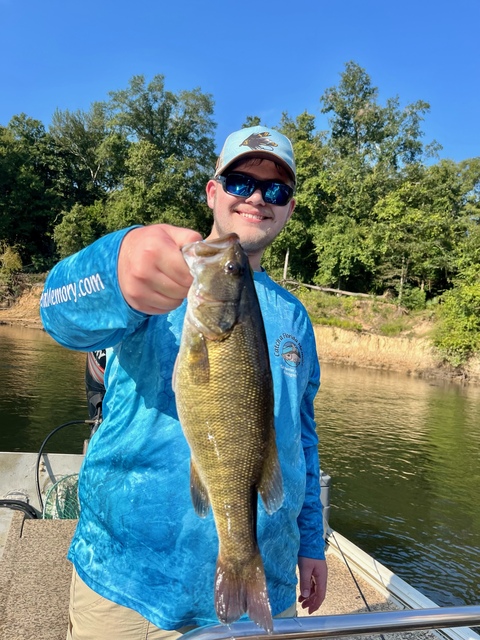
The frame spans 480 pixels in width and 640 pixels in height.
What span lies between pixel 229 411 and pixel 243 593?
1.81 ft

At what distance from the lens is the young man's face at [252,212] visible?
218 cm

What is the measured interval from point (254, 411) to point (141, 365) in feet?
1.65

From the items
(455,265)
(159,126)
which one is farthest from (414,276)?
(159,126)

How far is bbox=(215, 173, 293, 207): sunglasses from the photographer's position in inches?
86.4

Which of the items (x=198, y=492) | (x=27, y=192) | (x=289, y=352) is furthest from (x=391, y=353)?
(x=27, y=192)

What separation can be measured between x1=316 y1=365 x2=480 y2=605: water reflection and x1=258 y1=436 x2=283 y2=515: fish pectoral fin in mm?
6873

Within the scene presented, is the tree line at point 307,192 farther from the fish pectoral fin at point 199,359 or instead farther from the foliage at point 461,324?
the fish pectoral fin at point 199,359

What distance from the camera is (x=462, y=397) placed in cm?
2186

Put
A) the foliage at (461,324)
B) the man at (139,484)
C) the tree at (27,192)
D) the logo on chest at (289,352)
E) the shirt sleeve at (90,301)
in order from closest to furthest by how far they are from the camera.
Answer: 1. the shirt sleeve at (90,301)
2. the man at (139,484)
3. the logo on chest at (289,352)
4. the foliage at (461,324)
5. the tree at (27,192)

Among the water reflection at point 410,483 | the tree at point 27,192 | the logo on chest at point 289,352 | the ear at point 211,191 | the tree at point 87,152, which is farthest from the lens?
the tree at point 87,152

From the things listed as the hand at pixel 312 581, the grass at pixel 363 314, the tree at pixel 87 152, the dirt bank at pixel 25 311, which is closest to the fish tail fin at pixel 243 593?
the hand at pixel 312 581

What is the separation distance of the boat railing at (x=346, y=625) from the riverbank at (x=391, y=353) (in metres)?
27.2

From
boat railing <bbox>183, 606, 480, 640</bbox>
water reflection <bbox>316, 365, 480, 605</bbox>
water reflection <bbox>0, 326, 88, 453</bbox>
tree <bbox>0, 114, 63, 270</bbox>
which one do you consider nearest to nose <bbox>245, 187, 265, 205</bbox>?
boat railing <bbox>183, 606, 480, 640</bbox>

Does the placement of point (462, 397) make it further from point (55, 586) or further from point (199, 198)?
point (199, 198)
